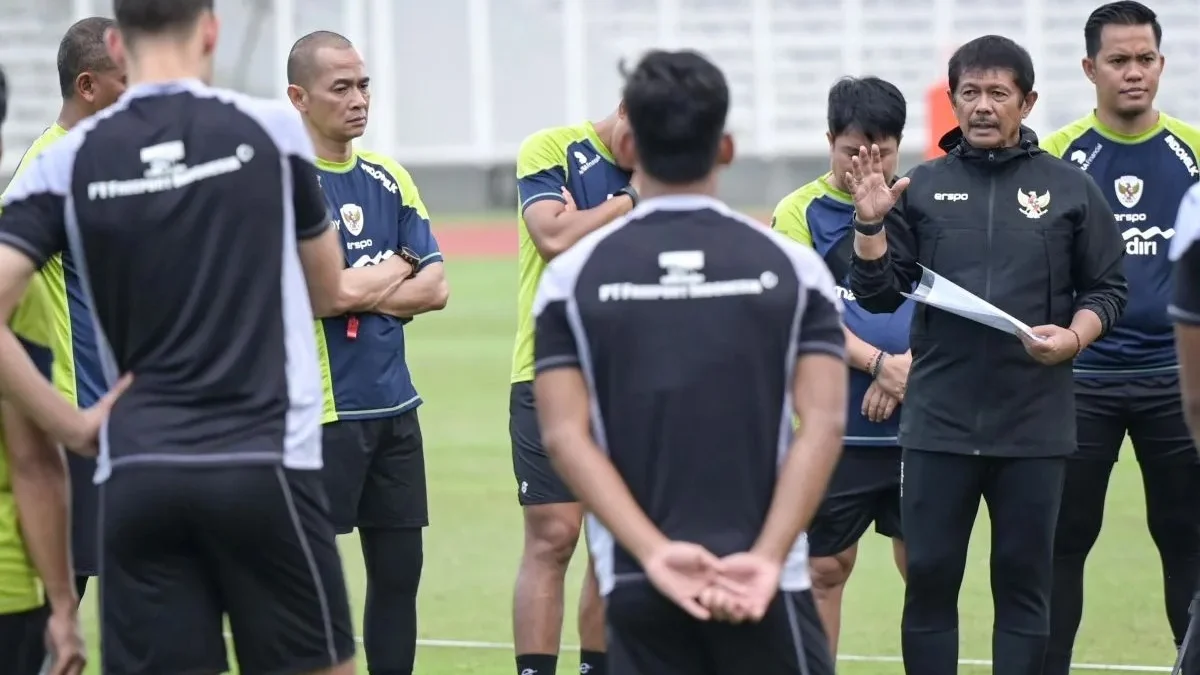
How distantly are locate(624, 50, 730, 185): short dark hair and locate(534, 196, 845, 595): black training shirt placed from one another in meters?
0.08

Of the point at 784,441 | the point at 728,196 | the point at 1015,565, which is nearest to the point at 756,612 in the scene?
the point at 784,441

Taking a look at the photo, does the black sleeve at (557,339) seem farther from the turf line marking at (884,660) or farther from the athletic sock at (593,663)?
the turf line marking at (884,660)

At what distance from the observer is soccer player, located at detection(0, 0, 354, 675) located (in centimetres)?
376

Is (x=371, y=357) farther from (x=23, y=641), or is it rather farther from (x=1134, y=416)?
(x=1134, y=416)

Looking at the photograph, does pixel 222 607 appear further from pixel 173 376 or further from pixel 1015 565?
pixel 1015 565

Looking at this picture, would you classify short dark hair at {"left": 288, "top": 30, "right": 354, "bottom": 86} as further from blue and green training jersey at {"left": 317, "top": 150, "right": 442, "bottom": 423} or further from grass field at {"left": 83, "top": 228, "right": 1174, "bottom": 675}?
grass field at {"left": 83, "top": 228, "right": 1174, "bottom": 675}

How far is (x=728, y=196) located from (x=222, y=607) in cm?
3876

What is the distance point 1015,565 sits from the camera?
5.37 m

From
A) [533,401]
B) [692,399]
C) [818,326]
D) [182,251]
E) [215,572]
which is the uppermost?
[182,251]

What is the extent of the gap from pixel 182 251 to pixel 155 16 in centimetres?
49

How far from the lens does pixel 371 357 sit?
589cm

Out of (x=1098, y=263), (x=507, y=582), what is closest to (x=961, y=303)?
(x=1098, y=263)

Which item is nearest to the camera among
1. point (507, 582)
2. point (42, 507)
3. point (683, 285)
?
point (683, 285)

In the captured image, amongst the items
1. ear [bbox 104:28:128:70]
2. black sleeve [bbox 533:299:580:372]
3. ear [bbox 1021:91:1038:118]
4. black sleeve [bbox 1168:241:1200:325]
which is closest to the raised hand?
ear [bbox 1021:91:1038:118]
